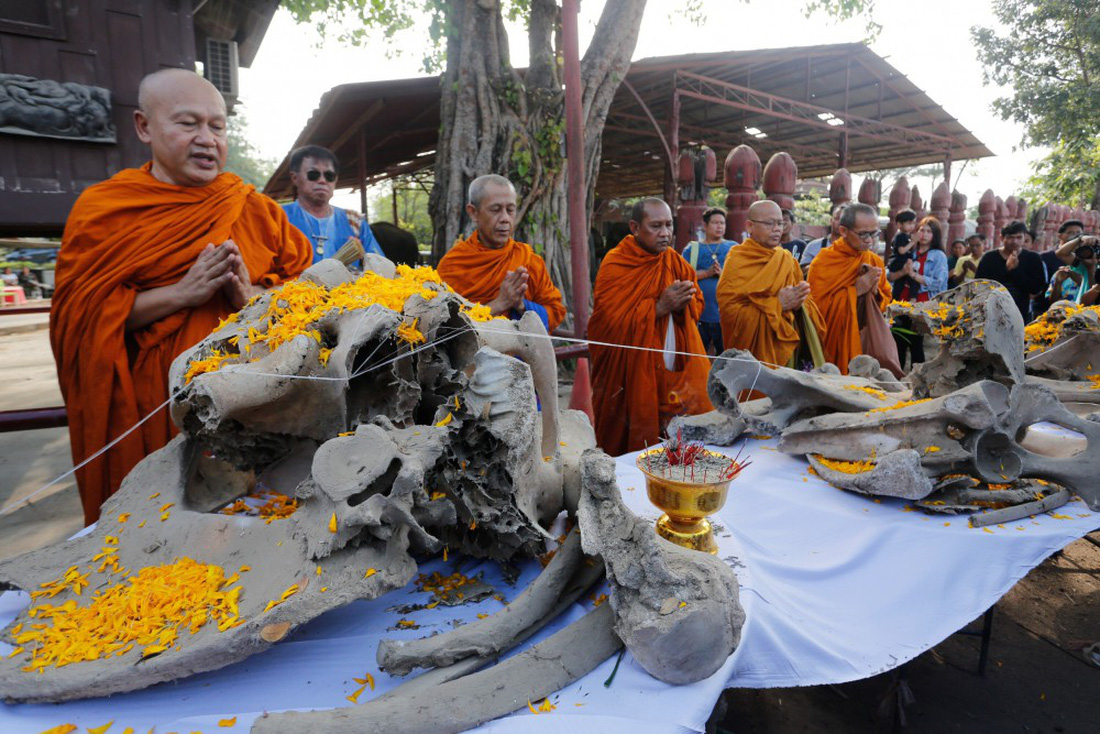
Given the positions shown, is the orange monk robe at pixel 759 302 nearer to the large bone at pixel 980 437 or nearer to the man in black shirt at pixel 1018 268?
the large bone at pixel 980 437

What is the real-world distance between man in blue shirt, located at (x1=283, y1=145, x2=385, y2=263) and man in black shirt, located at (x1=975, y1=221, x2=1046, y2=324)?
625 cm

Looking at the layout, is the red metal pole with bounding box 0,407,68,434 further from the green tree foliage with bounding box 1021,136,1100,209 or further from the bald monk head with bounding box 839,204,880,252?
the green tree foliage with bounding box 1021,136,1100,209

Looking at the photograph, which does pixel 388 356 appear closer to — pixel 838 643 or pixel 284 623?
pixel 284 623

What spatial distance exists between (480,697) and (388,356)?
78 cm

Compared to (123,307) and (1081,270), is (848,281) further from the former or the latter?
(123,307)

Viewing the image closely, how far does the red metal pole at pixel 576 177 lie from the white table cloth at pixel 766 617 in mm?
1213

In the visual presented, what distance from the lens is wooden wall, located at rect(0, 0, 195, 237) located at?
4160mm

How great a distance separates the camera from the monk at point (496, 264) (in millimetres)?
2955

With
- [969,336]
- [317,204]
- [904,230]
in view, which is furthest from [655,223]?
[904,230]

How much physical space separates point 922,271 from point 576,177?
15.1 feet

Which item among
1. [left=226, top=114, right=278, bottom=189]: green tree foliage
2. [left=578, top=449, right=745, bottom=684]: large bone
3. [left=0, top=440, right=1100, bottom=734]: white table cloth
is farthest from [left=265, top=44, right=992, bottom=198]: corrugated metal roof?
[left=226, top=114, right=278, bottom=189]: green tree foliage

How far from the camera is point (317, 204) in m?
3.03

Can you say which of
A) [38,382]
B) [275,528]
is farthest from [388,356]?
[38,382]

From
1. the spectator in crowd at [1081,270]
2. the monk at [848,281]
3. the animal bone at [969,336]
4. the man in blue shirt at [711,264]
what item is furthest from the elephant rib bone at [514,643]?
the spectator in crowd at [1081,270]
